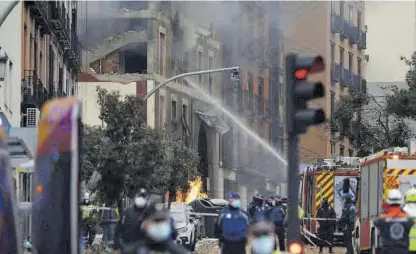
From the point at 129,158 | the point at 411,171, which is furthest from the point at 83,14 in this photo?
the point at 411,171

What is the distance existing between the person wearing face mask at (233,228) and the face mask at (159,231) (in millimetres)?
7432

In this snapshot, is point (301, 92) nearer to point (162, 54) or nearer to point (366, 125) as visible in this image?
point (366, 125)

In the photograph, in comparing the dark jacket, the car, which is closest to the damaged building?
the car

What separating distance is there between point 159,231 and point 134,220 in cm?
690

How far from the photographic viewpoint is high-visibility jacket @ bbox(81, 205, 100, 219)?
3188 centimetres

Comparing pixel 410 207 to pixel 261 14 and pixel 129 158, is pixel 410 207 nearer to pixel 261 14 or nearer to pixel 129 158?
pixel 129 158

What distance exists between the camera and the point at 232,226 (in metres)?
20.6

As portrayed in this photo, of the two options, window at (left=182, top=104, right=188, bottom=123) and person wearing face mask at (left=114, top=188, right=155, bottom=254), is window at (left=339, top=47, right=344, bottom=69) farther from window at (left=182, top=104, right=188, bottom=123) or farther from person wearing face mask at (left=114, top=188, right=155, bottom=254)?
person wearing face mask at (left=114, top=188, right=155, bottom=254)

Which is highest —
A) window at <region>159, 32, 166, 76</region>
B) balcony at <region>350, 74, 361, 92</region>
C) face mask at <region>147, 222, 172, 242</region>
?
window at <region>159, 32, 166, 76</region>

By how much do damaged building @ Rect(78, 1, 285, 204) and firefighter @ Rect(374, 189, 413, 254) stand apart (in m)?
27.1

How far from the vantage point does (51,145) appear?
17.5 m

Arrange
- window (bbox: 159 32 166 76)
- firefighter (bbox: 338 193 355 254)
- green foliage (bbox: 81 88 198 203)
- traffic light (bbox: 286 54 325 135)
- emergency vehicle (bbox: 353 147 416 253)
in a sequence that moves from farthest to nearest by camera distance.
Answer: window (bbox: 159 32 166 76)
green foliage (bbox: 81 88 198 203)
firefighter (bbox: 338 193 355 254)
emergency vehicle (bbox: 353 147 416 253)
traffic light (bbox: 286 54 325 135)

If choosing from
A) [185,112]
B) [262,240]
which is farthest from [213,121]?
[262,240]

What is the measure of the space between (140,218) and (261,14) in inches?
855
